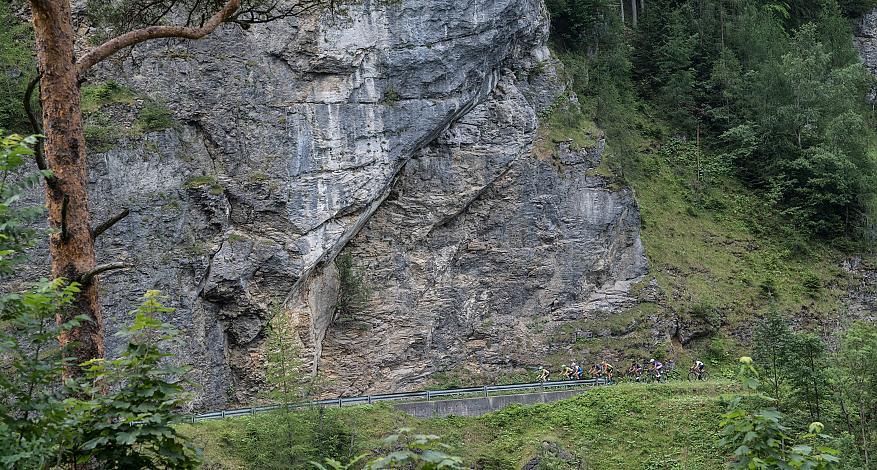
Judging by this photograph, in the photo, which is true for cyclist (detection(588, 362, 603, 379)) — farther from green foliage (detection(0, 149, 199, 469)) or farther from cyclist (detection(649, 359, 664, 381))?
green foliage (detection(0, 149, 199, 469))

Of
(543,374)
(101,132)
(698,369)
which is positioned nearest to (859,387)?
(698,369)

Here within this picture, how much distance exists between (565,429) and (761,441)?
68.4 feet

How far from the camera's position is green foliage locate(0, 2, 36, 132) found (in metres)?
24.0

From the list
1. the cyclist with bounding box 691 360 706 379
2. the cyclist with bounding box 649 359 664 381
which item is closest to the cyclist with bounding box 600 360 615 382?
the cyclist with bounding box 649 359 664 381

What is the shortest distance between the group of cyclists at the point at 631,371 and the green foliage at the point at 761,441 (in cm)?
2393

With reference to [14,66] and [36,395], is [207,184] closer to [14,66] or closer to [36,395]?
[14,66]

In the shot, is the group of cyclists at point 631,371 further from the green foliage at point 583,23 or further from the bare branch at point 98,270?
the bare branch at point 98,270

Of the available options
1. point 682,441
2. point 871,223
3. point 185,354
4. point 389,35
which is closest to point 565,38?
point 389,35

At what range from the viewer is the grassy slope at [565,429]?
75.5ft

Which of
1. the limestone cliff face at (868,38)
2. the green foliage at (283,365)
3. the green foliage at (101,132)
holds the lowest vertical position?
the green foliage at (283,365)

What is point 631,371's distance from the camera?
99.8 feet

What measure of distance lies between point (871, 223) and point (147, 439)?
1441 inches

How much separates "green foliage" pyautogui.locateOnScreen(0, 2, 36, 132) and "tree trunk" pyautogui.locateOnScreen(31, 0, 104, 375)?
17188 mm

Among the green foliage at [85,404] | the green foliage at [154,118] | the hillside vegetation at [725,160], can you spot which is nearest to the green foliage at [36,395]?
the green foliage at [85,404]
